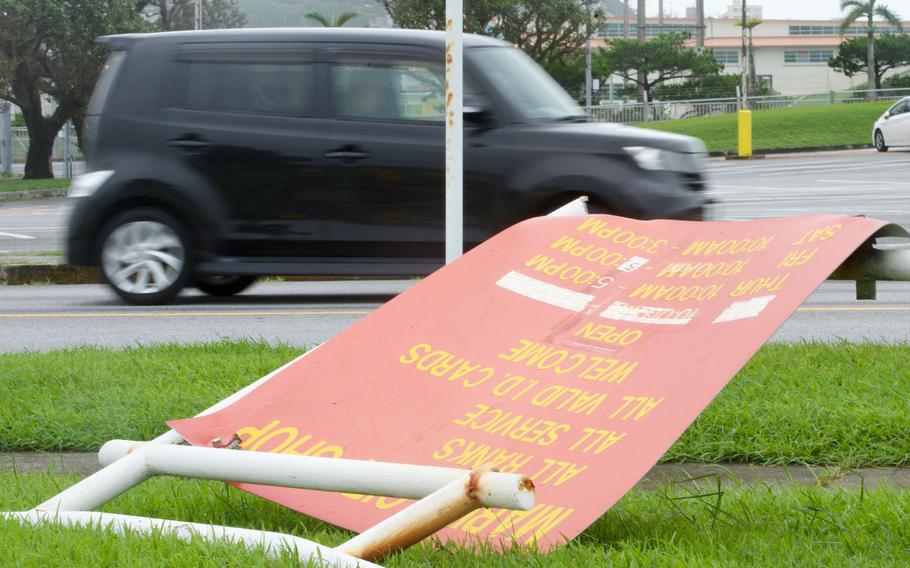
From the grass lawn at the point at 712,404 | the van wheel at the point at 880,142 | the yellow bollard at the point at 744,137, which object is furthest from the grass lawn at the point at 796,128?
the grass lawn at the point at 712,404

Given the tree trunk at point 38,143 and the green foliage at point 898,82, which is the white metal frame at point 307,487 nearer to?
the tree trunk at point 38,143

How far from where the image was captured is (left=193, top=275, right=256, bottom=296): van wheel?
10.6 meters

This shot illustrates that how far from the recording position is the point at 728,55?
105562 millimetres

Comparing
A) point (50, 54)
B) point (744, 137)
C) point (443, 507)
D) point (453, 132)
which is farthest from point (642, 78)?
point (443, 507)

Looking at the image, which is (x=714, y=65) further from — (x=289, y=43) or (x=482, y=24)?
(x=289, y=43)

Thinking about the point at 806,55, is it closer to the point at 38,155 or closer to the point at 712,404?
the point at 38,155

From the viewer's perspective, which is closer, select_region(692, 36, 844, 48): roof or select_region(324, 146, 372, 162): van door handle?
select_region(324, 146, 372, 162): van door handle

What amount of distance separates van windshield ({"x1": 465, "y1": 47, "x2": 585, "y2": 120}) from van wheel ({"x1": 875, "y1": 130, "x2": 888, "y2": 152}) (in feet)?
86.0

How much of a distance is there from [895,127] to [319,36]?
2659 cm

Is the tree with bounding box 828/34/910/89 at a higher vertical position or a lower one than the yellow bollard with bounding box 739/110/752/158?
higher

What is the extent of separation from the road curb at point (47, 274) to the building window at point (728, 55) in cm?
9705

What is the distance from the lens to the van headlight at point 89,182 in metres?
9.62

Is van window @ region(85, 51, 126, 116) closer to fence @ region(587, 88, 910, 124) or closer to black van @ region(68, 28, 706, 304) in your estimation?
black van @ region(68, 28, 706, 304)

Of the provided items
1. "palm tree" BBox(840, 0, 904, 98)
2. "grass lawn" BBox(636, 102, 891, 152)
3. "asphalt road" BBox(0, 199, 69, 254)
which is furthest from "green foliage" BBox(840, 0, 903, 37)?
"asphalt road" BBox(0, 199, 69, 254)
